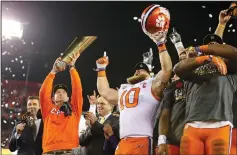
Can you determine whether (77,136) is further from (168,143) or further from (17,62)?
(17,62)

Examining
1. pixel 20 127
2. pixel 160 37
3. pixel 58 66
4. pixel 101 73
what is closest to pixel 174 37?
pixel 160 37

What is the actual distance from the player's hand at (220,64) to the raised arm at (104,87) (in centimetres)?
129

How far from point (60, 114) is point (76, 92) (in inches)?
11.5

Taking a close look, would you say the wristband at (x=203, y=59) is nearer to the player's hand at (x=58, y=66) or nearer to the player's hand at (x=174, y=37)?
the player's hand at (x=174, y=37)

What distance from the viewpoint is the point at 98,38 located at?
13.8ft

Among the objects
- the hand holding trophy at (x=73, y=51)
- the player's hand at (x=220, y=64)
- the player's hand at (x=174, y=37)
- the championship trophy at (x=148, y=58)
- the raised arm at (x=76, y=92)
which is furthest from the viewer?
the hand holding trophy at (x=73, y=51)

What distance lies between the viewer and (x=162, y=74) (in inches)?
119

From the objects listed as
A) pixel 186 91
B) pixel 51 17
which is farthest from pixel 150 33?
pixel 51 17

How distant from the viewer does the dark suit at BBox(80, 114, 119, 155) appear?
359cm

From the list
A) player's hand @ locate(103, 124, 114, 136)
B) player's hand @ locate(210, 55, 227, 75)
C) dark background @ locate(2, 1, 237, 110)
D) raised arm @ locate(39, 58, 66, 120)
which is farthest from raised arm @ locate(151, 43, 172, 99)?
raised arm @ locate(39, 58, 66, 120)

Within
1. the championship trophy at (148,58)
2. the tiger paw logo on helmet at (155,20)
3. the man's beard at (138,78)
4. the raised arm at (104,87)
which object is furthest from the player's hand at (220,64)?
the raised arm at (104,87)

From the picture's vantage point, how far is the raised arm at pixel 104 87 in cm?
359

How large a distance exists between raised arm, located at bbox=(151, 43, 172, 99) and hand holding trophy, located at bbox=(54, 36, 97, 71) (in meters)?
1.21

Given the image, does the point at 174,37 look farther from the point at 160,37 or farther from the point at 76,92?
the point at 76,92
